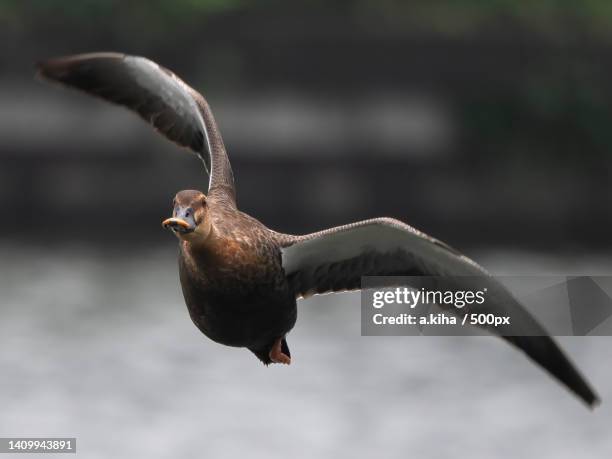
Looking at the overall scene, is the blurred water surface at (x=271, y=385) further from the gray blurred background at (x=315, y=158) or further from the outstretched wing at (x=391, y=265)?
the outstretched wing at (x=391, y=265)

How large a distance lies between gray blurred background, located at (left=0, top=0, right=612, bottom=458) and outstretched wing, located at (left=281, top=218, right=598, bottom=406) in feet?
101

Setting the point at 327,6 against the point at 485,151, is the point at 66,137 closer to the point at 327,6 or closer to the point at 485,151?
the point at 327,6

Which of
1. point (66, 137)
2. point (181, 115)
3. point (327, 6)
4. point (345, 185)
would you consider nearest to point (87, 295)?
point (66, 137)

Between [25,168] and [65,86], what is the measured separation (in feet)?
128

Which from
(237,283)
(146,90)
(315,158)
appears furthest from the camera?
(315,158)

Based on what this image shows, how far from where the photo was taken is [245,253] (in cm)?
889

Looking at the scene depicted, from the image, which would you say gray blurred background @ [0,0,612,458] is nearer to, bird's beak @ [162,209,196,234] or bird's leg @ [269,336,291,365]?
bird's leg @ [269,336,291,365]

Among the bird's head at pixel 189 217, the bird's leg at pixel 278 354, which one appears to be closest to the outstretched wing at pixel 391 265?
the bird's leg at pixel 278 354

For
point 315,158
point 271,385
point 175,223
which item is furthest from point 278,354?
point 315,158

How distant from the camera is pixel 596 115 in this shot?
4697 centimetres

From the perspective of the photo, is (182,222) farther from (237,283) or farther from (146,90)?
(146,90)

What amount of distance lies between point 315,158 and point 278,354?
3681 cm

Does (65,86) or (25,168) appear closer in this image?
(65,86)

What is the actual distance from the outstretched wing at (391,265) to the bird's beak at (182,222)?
1050 millimetres
